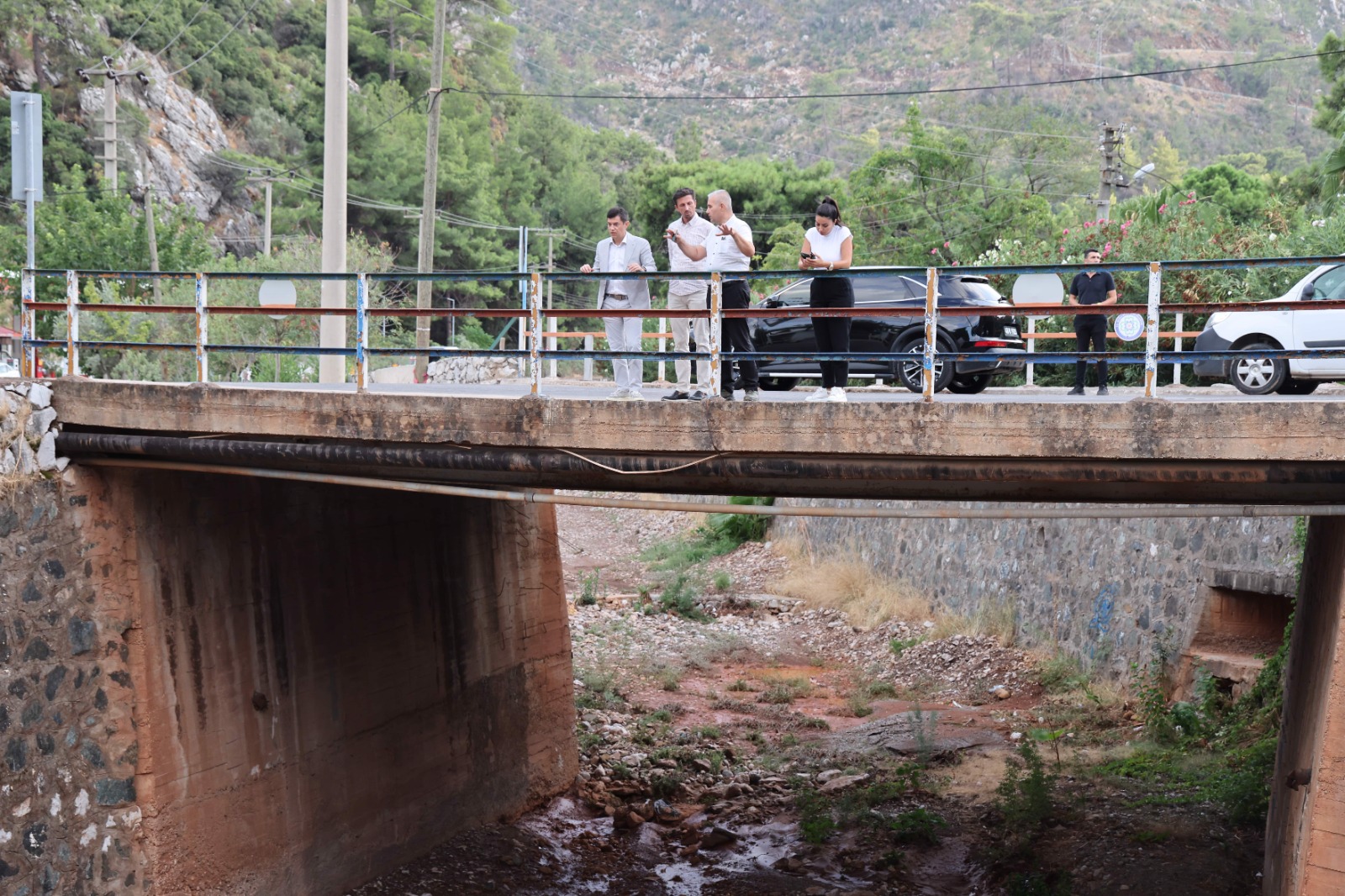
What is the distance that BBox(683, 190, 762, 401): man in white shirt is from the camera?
8.36 meters

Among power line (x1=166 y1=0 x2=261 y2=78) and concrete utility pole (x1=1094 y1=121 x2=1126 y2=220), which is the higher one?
power line (x1=166 y1=0 x2=261 y2=78)

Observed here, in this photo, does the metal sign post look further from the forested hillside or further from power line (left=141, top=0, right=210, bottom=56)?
power line (left=141, top=0, right=210, bottom=56)

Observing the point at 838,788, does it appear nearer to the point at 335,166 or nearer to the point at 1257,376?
the point at 1257,376

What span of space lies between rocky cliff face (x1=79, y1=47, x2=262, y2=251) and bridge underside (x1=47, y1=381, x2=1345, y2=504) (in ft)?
146

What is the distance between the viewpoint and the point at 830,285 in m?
8.30

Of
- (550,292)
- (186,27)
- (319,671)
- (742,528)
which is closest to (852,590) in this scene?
(742,528)

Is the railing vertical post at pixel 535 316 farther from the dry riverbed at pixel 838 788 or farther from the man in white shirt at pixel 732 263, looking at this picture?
the dry riverbed at pixel 838 788

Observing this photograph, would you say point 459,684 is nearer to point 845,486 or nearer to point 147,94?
point 845,486

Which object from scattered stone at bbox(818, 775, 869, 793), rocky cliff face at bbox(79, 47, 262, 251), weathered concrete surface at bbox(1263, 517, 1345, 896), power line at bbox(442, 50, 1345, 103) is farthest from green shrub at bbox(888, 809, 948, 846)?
rocky cliff face at bbox(79, 47, 262, 251)

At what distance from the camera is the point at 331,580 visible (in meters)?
10.8

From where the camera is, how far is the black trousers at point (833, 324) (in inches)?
320

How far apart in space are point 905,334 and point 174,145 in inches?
1880

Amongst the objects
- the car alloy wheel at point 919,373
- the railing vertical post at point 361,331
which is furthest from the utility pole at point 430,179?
the railing vertical post at point 361,331

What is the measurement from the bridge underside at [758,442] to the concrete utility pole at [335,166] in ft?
14.8
